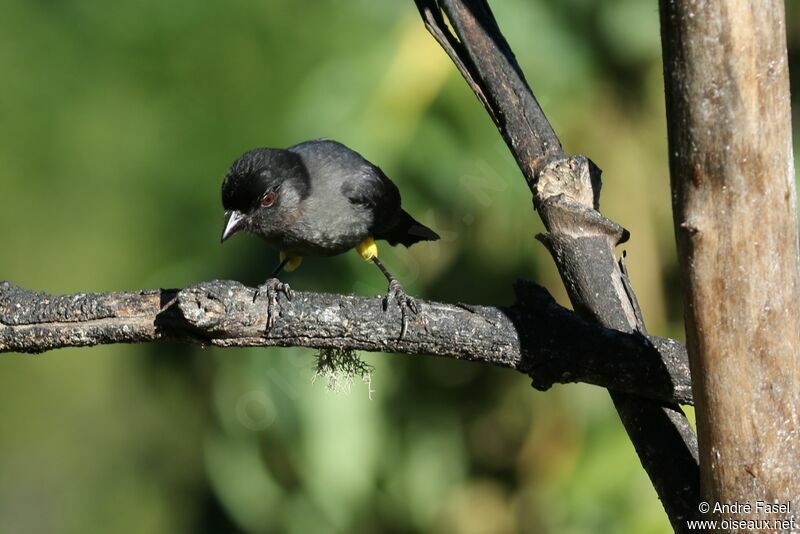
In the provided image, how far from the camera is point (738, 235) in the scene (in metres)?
2.26

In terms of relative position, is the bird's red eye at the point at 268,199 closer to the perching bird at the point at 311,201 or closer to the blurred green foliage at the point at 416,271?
the perching bird at the point at 311,201

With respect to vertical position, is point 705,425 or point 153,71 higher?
point 153,71

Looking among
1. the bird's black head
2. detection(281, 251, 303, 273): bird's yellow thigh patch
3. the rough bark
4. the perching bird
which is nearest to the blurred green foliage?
detection(281, 251, 303, 273): bird's yellow thigh patch

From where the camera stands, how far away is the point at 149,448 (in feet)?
26.4

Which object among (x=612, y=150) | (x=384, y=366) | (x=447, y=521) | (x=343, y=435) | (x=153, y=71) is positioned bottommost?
(x=447, y=521)

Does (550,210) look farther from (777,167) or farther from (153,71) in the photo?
(153,71)

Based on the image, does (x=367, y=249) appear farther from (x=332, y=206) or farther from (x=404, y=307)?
(x=404, y=307)

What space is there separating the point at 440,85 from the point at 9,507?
5.41m

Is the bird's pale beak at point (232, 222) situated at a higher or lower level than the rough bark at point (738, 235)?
higher

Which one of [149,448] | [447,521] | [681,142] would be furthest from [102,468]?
[681,142]

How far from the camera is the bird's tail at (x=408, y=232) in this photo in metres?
4.85

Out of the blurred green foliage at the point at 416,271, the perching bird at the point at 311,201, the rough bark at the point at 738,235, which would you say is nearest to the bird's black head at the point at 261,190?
the perching bird at the point at 311,201

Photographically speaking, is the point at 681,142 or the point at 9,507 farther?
the point at 9,507

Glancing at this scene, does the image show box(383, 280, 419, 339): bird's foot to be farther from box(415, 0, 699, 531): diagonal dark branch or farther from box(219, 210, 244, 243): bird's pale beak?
box(219, 210, 244, 243): bird's pale beak
